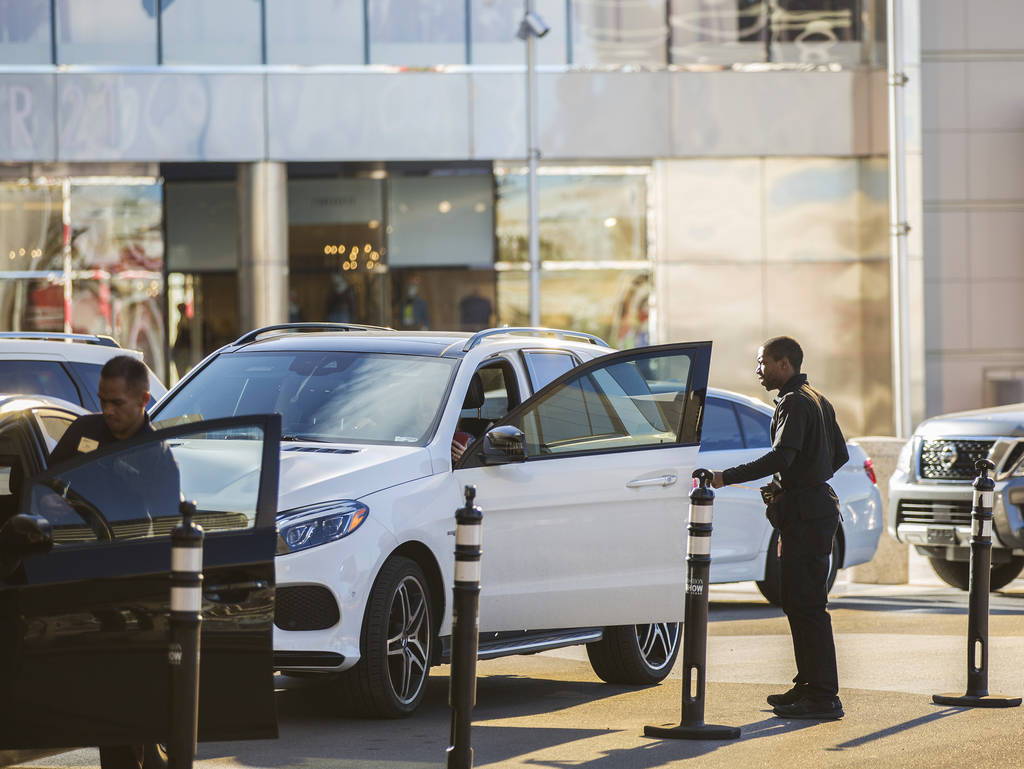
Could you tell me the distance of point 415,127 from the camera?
2745 cm

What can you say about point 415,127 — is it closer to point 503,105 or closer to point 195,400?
point 503,105

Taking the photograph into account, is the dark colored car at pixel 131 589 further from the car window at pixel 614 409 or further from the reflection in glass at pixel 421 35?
the reflection in glass at pixel 421 35

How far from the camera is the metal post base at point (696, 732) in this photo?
7.59 meters

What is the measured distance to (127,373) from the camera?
655cm

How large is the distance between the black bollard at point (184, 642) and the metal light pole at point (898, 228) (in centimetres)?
1755

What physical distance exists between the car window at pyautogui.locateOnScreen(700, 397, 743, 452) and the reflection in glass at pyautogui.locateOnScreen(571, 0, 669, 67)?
15613 mm

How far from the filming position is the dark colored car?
5477mm

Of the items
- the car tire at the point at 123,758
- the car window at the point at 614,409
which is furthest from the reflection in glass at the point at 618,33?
the car tire at the point at 123,758

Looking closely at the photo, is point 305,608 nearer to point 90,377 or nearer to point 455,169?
point 90,377

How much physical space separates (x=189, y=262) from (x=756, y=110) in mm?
9586

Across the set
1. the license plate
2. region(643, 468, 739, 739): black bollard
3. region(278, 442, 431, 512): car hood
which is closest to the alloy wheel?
region(278, 442, 431, 512): car hood

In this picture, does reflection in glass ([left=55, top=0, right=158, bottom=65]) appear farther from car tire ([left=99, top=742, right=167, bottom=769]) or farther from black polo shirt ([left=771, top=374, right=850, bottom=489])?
car tire ([left=99, top=742, right=167, bottom=769])

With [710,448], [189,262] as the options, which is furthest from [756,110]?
[710,448]

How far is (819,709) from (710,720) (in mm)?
513
